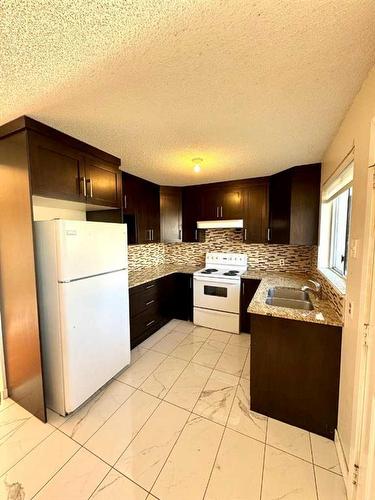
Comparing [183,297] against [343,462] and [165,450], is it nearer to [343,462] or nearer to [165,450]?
[165,450]

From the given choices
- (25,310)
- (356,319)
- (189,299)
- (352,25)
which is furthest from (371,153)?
(189,299)

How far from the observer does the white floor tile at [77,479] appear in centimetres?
123

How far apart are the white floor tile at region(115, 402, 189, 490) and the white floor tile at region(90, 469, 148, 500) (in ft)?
0.10

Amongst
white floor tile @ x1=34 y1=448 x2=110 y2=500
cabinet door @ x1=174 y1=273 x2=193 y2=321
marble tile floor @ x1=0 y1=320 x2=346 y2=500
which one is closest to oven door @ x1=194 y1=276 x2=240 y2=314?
cabinet door @ x1=174 y1=273 x2=193 y2=321

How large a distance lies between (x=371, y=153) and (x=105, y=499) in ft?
7.66

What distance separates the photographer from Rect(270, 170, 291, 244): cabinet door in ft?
9.16

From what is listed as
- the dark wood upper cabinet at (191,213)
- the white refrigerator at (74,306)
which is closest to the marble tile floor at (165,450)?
the white refrigerator at (74,306)

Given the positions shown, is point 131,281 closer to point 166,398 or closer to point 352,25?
point 166,398

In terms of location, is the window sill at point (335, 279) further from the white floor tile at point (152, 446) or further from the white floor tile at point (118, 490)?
the white floor tile at point (118, 490)

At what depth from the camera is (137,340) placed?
2844 mm

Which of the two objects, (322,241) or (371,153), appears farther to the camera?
(322,241)

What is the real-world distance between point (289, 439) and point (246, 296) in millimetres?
1675

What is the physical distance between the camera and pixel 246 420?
67.8 inches

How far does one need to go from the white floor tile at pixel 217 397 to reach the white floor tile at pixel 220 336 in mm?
696
